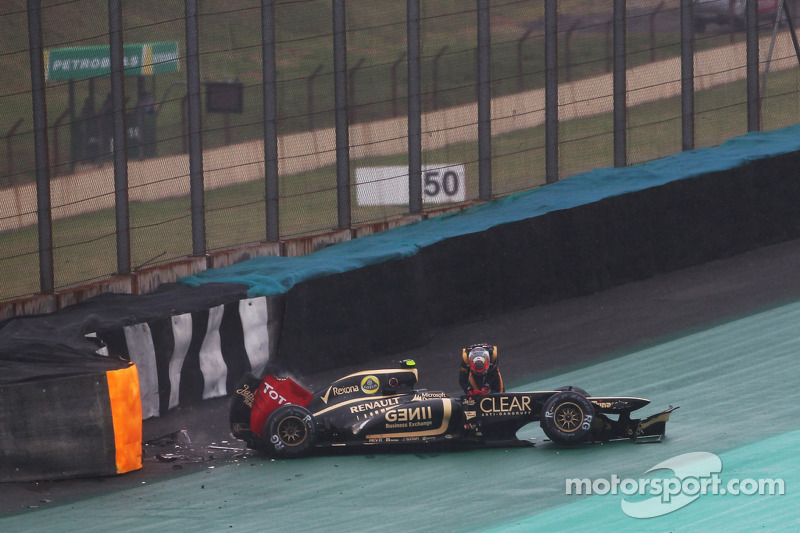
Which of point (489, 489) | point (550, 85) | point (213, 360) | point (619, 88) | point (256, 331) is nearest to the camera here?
point (489, 489)

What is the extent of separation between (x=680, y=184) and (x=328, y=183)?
447 cm

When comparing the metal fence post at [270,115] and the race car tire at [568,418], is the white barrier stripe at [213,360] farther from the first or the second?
the race car tire at [568,418]

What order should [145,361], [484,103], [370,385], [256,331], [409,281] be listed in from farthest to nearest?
[484,103]
[409,281]
[256,331]
[145,361]
[370,385]

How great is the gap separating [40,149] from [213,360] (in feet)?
8.81

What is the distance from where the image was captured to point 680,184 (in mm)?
16094

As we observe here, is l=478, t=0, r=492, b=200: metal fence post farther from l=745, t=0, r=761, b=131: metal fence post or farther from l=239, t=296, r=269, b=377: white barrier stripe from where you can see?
l=239, t=296, r=269, b=377: white barrier stripe

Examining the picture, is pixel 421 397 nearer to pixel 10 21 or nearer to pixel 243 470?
pixel 243 470

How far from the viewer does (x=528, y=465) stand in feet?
31.8

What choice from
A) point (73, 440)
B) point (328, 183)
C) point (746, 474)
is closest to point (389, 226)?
point (328, 183)

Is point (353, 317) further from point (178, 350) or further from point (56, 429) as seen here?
point (56, 429)

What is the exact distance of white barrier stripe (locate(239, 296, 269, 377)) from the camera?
12648 mm

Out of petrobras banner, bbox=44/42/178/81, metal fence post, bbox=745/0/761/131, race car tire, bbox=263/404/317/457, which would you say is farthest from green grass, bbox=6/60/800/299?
race car tire, bbox=263/404/317/457

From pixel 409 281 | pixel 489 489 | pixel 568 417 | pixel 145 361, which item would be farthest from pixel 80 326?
pixel 568 417

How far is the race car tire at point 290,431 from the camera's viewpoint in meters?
10.3
